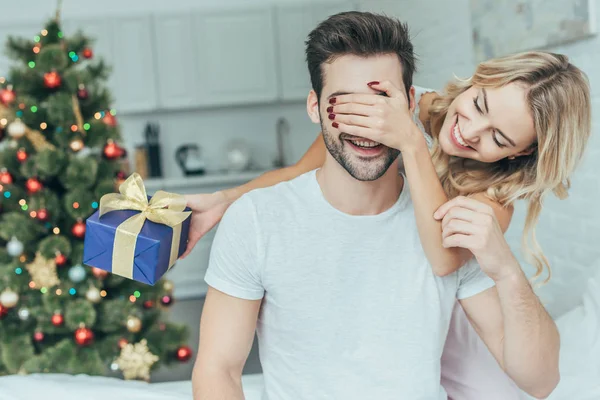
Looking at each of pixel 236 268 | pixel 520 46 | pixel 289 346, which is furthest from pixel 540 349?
pixel 520 46

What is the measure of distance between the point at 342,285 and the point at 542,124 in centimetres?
53

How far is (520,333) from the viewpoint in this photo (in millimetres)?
1219

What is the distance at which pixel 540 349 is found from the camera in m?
1.24

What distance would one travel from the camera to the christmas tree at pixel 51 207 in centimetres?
252

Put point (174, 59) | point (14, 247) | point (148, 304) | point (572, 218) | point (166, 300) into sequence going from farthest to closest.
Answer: point (174, 59) → point (166, 300) → point (148, 304) → point (14, 247) → point (572, 218)

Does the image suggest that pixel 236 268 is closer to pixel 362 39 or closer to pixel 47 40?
pixel 362 39

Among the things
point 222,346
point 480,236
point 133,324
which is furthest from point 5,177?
point 480,236

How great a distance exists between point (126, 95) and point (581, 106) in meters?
4.10

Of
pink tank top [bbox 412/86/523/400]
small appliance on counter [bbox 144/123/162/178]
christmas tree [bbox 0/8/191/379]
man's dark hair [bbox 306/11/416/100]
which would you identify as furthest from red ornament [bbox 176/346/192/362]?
small appliance on counter [bbox 144/123/162/178]

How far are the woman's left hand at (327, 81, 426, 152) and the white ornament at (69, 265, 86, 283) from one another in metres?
1.69

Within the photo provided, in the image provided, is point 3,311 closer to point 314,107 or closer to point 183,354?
point 183,354

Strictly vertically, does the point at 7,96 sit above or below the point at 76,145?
above

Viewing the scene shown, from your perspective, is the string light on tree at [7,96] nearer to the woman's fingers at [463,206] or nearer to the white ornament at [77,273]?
the white ornament at [77,273]

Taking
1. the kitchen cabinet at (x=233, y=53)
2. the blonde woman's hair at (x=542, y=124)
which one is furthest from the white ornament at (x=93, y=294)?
the kitchen cabinet at (x=233, y=53)
